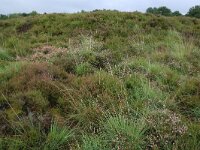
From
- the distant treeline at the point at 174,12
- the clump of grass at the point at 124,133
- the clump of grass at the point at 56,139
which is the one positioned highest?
the distant treeline at the point at 174,12

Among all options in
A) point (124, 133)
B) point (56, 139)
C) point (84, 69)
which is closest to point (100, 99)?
point (56, 139)

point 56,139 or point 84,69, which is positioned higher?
point 84,69

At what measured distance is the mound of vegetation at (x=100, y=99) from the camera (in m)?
5.54

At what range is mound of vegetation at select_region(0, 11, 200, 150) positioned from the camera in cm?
554

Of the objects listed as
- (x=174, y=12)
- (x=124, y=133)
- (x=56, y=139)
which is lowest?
(x=56, y=139)

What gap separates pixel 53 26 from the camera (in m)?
17.4

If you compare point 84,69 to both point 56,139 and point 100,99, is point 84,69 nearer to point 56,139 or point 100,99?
point 100,99

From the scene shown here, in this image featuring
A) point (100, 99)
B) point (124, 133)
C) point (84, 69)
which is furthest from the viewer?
point (84, 69)

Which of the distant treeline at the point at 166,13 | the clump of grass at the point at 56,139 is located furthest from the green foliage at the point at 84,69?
the distant treeline at the point at 166,13

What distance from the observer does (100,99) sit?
685 cm

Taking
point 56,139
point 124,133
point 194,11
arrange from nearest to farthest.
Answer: point 124,133
point 56,139
point 194,11

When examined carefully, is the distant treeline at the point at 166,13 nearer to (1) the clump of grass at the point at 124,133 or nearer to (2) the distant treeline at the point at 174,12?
(2) the distant treeline at the point at 174,12

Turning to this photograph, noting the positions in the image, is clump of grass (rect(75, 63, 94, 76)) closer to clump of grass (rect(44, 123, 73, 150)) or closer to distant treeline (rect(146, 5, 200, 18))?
clump of grass (rect(44, 123, 73, 150))

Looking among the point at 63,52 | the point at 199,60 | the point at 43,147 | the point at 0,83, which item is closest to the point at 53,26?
the point at 63,52
